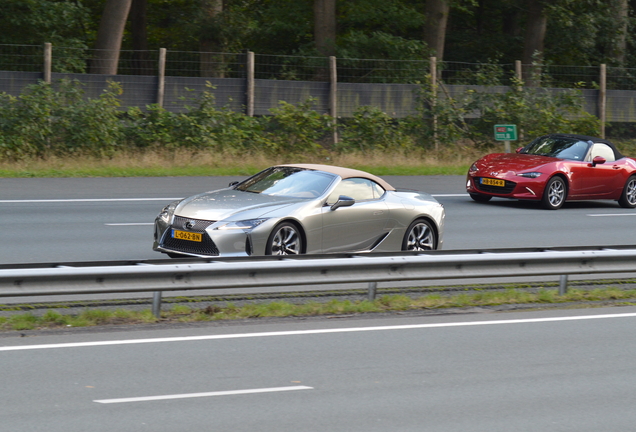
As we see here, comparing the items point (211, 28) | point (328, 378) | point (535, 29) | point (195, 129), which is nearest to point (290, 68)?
point (195, 129)

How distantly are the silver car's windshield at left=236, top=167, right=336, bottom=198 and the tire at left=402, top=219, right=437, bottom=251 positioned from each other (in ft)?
4.31

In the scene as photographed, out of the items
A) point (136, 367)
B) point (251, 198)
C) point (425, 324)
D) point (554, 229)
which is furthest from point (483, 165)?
point (136, 367)

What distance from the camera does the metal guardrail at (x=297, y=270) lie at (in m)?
8.06

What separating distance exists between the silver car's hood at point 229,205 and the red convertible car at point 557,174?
26.2ft

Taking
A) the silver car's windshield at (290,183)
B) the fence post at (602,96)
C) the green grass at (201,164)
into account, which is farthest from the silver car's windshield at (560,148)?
the fence post at (602,96)

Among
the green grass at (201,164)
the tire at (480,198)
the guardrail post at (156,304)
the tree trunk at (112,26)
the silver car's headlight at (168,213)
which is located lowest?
the guardrail post at (156,304)

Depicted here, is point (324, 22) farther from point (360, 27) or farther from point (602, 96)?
point (602, 96)

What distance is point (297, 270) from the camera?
9047 millimetres

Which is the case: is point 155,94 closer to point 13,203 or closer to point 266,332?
point 13,203

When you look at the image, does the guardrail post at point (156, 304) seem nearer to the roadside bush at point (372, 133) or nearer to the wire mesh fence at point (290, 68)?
the wire mesh fence at point (290, 68)

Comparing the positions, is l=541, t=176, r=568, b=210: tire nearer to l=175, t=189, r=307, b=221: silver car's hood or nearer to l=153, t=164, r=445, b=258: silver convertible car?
l=153, t=164, r=445, b=258: silver convertible car

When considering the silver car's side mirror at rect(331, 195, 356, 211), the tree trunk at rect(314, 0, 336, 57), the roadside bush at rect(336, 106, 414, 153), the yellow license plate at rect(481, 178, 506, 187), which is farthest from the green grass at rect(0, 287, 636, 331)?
the tree trunk at rect(314, 0, 336, 57)

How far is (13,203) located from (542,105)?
17901 millimetres

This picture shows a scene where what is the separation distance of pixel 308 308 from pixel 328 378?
7.94ft
